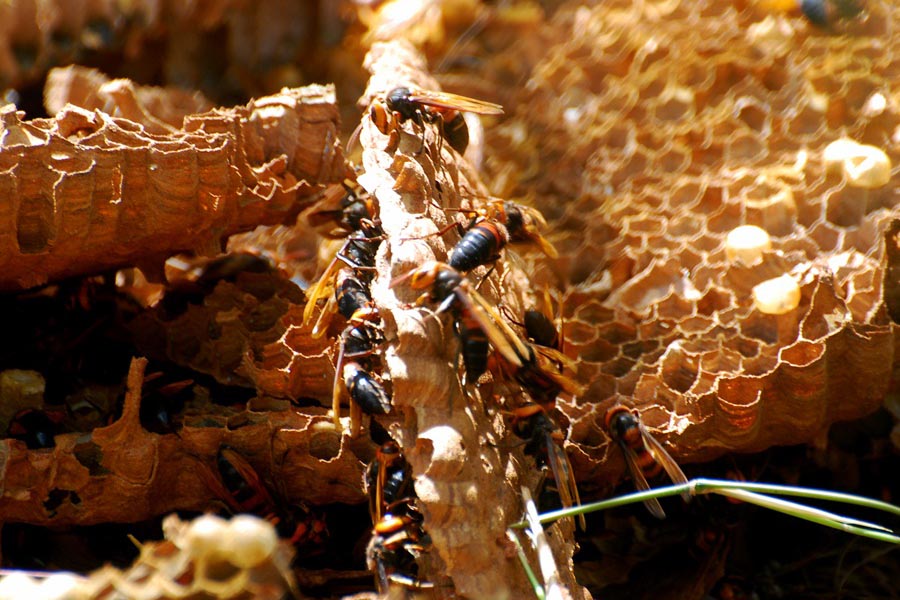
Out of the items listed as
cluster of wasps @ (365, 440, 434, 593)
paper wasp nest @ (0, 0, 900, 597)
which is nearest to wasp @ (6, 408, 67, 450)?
paper wasp nest @ (0, 0, 900, 597)

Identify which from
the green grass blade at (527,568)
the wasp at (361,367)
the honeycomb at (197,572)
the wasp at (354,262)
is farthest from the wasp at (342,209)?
the honeycomb at (197,572)

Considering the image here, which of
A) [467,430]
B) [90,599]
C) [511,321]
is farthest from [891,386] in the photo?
[90,599]

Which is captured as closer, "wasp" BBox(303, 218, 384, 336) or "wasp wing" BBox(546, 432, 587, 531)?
"wasp wing" BBox(546, 432, 587, 531)

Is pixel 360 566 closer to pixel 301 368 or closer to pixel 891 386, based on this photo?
pixel 301 368

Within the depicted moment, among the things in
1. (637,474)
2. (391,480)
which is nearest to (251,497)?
(391,480)

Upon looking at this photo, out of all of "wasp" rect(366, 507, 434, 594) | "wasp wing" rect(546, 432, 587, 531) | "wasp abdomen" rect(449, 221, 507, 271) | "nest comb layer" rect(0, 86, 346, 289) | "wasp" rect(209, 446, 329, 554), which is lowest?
"wasp" rect(366, 507, 434, 594)

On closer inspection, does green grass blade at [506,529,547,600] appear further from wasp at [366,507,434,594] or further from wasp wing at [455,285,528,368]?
wasp wing at [455,285,528,368]

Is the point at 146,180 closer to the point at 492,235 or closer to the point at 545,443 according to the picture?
the point at 492,235
